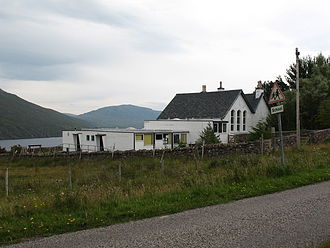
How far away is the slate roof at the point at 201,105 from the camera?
4200 cm

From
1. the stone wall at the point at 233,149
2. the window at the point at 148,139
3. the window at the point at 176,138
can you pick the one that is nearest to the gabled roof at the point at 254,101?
the window at the point at 176,138

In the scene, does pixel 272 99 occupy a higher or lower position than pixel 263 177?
higher

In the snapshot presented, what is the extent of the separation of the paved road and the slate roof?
32.9 metres

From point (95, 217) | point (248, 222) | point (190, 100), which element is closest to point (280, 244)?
point (248, 222)

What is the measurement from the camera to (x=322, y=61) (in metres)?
43.8

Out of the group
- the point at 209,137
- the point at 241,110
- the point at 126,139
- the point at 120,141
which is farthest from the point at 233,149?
the point at 241,110

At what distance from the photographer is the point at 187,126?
41094 mm

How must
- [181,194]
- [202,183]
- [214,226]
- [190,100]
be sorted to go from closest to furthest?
[214,226], [181,194], [202,183], [190,100]

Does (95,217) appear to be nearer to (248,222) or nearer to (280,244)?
(248,222)

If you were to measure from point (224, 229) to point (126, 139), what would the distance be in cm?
3164

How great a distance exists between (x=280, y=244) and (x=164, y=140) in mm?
34562

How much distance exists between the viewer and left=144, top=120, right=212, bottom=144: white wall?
40.0 m

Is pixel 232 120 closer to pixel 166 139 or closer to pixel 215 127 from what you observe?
pixel 215 127

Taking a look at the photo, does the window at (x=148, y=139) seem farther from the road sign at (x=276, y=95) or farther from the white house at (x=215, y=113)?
the road sign at (x=276, y=95)
